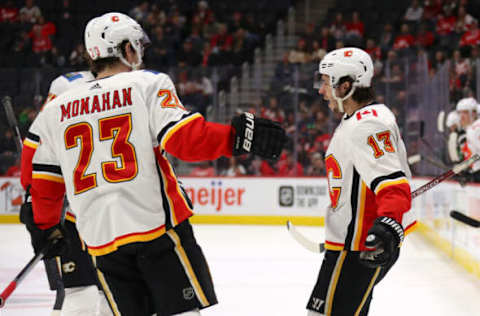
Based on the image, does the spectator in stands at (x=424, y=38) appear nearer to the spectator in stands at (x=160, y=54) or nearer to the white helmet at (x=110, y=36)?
the spectator in stands at (x=160, y=54)

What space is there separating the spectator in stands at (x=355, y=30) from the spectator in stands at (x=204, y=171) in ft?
12.1

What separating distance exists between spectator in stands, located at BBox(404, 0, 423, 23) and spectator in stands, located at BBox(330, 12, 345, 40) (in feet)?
3.67

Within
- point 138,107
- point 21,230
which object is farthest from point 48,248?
point 21,230

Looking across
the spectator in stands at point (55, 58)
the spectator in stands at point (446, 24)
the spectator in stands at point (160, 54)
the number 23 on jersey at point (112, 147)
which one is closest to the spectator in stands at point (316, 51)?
the spectator in stands at point (446, 24)

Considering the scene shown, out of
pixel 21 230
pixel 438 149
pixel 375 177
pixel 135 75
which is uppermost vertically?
pixel 135 75

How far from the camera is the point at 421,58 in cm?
862

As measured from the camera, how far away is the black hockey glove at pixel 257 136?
1748 millimetres

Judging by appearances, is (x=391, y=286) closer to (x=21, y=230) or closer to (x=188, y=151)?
(x=188, y=151)

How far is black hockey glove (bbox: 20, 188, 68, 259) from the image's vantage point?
2339 millimetres

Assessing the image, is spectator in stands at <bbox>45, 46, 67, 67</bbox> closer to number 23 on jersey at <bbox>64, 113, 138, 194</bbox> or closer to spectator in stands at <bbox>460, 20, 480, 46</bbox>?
spectator in stands at <bbox>460, 20, 480, 46</bbox>

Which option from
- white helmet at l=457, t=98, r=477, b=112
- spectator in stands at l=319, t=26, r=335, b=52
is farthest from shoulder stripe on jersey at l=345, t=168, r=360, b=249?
spectator in stands at l=319, t=26, r=335, b=52

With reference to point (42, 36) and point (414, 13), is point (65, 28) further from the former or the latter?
point (414, 13)

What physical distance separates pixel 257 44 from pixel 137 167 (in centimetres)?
1052

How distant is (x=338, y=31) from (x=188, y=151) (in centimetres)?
1051
